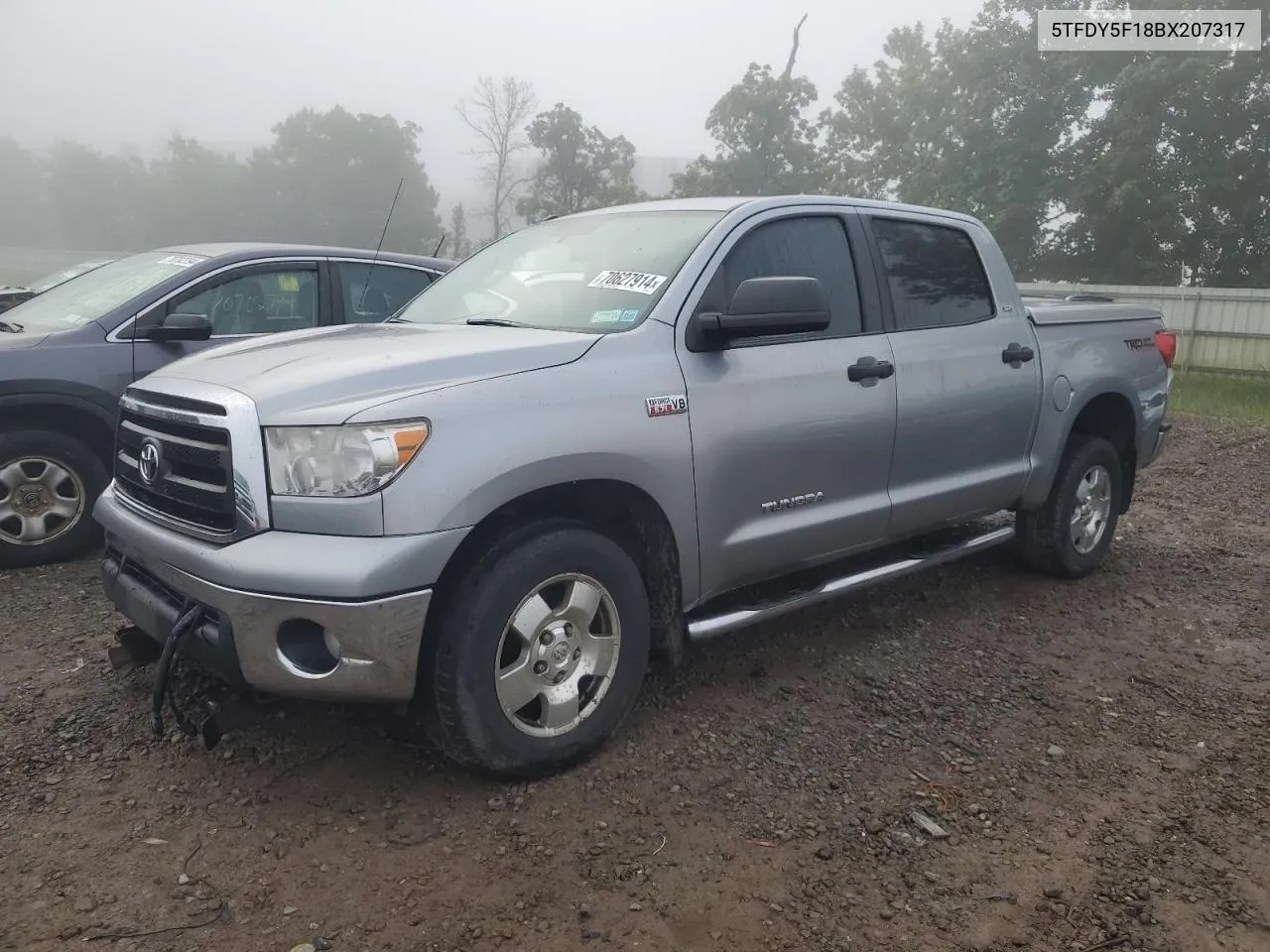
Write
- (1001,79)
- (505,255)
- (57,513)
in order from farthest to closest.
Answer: (1001,79) < (57,513) < (505,255)

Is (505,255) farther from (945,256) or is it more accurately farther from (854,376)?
(945,256)

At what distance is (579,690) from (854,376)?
1.62 m

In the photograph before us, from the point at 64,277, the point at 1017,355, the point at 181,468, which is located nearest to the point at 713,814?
the point at 181,468

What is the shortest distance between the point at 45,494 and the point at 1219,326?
1795 cm

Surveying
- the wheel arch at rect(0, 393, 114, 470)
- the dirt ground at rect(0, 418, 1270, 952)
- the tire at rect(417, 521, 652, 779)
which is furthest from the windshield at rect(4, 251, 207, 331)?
the tire at rect(417, 521, 652, 779)

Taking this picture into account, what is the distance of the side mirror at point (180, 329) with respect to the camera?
16.4 ft

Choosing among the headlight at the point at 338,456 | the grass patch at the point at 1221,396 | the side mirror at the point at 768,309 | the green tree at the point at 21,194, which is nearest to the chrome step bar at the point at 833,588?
the side mirror at the point at 768,309

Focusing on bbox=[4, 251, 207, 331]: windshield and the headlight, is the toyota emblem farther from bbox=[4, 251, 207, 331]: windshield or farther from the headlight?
bbox=[4, 251, 207, 331]: windshield

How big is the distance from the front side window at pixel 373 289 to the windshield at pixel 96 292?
834 millimetres

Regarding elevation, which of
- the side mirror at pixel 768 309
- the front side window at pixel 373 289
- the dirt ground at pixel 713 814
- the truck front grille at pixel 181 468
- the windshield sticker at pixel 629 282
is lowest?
the dirt ground at pixel 713 814

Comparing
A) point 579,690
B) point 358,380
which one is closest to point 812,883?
point 579,690

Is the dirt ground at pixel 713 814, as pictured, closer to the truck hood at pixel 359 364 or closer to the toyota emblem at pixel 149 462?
the toyota emblem at pixel 149 462

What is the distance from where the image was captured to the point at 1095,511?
18.0 feet

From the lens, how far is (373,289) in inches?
242
